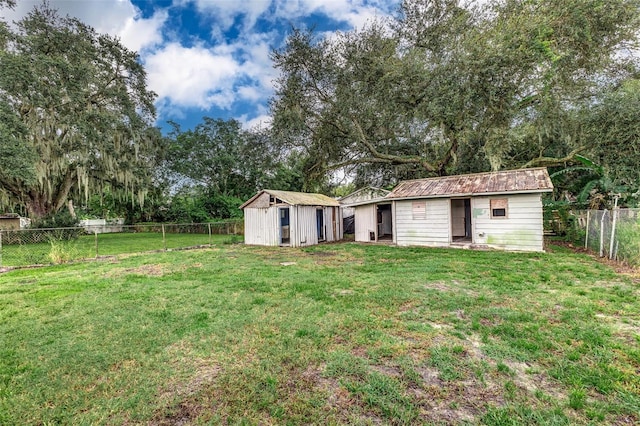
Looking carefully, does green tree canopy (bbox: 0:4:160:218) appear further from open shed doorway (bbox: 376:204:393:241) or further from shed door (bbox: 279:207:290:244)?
open shed doorway (bbox: 376:204:393:241)

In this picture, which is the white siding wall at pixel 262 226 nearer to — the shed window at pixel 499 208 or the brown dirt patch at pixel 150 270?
the brown dirt patch at pixel 150 270

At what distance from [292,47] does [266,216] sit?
7.68 metres

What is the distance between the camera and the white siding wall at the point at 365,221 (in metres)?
13.2

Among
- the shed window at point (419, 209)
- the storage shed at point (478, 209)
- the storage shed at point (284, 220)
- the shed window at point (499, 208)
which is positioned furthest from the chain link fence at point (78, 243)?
the shed window at point (499, 208)

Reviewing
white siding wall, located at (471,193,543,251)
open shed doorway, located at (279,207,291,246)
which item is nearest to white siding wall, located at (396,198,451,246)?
white siding wall, located at (471,193,543,251)

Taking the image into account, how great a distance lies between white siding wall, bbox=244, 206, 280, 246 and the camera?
12.8 meters

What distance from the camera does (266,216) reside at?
514 inches

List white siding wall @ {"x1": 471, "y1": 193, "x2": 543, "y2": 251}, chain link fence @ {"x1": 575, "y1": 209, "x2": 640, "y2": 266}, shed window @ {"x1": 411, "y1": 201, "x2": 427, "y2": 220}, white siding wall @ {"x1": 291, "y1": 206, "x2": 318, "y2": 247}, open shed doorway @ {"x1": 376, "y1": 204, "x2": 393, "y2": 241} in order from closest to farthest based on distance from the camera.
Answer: chain link fence @ {"x1": 575, "y1": 209, "x2": 640, "y2": 266} < white siding wall @ {"x1": 471, "y1": 193, "x2": 543, "y2": 251} < shed window @ {"x1": 411, "y1": 201, "x2": 427, "y2": 220} < white siding wall @ {"x1": 291, "y1": 206, "x2": 318, "y2": 247} < open shed doorway @ {"x1": 376, "y1": 204, "x2": 393, "y2": 241}

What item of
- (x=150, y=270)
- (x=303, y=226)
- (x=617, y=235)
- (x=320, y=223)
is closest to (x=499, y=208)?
(x=617, y=235)

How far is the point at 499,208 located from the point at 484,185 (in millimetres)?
974

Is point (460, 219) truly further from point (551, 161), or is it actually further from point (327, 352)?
point (327, 352)

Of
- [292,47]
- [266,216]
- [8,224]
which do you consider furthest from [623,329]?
[8,224]

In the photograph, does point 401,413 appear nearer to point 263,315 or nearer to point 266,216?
point 263,315

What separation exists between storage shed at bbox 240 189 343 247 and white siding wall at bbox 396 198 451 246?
381cm
